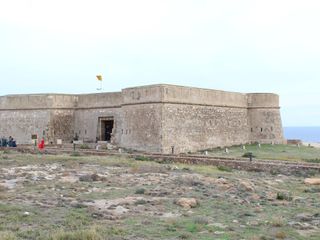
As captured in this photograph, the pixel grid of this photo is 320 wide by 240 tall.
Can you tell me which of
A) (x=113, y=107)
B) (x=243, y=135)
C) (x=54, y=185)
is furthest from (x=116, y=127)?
(x=54, y=185)

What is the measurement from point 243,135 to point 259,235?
2601cm

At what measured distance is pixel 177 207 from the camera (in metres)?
10.5

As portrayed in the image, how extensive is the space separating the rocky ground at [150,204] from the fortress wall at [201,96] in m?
9.79

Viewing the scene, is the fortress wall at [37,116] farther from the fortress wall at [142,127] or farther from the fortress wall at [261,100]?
the fortress wall at [261,100]

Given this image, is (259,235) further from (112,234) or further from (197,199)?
(197,199)

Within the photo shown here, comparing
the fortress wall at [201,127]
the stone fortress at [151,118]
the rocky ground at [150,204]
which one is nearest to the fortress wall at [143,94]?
the stone fortress at [151,118]

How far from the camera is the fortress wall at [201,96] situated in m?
26.4

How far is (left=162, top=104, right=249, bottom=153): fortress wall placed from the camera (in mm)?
26031

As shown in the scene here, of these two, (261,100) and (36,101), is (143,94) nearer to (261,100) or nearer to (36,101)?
(36,101)

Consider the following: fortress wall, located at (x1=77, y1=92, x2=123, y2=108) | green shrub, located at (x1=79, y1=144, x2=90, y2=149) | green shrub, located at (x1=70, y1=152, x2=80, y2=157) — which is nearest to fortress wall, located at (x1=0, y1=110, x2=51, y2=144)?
fortress wall, located at (x1=77, y1=92, x2=123, y2=108)

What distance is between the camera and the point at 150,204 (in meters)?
10.7

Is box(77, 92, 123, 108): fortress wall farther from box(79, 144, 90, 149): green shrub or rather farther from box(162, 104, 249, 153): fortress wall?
box(162, 104, 249, 153): fortress wall

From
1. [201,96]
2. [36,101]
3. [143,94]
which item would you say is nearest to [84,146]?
[143,94]

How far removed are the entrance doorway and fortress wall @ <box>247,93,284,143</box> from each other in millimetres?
11109
